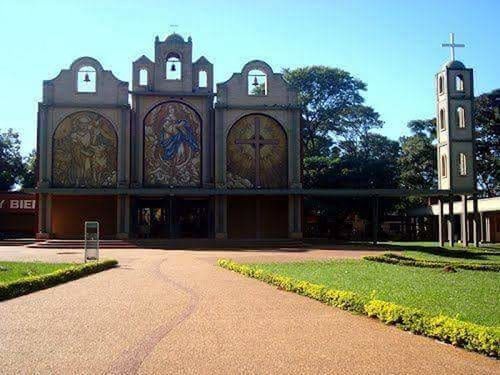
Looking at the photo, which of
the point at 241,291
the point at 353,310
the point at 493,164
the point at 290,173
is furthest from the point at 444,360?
the point at 493,164

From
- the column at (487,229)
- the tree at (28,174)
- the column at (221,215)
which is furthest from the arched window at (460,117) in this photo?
the tree at (28,174)

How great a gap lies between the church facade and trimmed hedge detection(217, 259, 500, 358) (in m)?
26.2

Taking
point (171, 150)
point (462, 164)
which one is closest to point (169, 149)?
point (171, 150)

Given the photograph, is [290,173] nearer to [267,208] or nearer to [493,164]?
[267,208]

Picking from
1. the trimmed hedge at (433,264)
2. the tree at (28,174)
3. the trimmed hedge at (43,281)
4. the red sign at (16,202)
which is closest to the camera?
the trimmed hedge at (43,281)

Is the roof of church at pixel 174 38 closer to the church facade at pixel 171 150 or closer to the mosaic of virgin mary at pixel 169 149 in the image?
the church facade at pixel 171 150

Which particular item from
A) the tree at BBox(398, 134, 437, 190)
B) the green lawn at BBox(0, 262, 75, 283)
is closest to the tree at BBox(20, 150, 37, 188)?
the tree at BBox(398, 134, 437, 190)

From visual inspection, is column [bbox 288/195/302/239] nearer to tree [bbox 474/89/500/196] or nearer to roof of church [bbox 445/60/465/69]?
roof of church [bbox 445/60/465/69]

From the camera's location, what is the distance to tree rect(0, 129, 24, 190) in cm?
5431

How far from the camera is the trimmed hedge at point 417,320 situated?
7.60m

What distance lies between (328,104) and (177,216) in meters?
21.3

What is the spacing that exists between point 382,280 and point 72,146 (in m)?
28.1

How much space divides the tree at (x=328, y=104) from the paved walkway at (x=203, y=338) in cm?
4342

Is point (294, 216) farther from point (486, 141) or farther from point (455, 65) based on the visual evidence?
point (486, 141)
